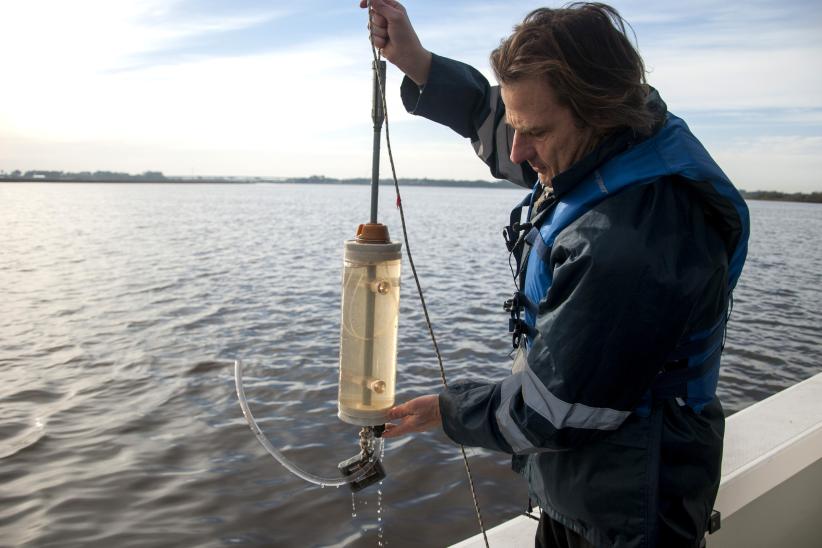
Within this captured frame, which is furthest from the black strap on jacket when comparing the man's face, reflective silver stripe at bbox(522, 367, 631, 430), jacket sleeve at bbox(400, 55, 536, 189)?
jacket sleeve at bbox(400, 55, 536, 189)

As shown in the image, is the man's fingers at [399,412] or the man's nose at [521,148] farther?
the man's fingers at [399,412]

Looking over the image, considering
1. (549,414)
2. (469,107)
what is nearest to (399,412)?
(549,414)

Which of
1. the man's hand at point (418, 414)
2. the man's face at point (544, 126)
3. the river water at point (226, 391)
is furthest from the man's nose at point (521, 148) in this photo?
the river water at point (226, 391)

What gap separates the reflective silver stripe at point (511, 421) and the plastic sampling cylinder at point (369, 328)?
1.53 ft

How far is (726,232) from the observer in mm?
1790

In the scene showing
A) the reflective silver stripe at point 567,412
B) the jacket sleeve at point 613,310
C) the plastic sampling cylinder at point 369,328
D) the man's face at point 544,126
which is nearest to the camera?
the jacket sleeve at point 613,310

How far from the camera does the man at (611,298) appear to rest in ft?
5.37

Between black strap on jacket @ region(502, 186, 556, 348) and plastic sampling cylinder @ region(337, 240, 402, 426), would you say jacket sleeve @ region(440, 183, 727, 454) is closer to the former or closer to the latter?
black strap on jacket @ region(502, 186, 556, 348)

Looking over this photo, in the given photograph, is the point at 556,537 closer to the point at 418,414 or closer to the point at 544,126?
the point at 418,414

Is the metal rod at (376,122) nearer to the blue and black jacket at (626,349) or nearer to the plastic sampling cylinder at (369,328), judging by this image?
the plastic sampling cylinder at (369,328)

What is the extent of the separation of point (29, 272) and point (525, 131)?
17.7 m

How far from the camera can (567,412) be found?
1719 mm

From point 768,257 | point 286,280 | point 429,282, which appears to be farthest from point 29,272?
point 768,257

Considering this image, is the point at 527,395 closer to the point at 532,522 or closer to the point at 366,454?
the point at 366,454
